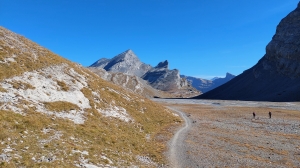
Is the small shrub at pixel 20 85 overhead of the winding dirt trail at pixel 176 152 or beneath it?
overhead

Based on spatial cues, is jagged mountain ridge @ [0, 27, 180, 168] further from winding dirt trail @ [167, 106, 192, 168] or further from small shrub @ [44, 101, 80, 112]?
winding dirt trail @ [167, 106, 192, 168]

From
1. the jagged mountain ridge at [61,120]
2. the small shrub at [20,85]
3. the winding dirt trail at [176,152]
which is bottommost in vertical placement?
the winding dirt trail at [176,152]

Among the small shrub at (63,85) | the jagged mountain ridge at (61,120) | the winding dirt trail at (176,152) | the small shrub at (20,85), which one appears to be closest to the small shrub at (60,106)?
the jagged mountain ridge at (61,120)

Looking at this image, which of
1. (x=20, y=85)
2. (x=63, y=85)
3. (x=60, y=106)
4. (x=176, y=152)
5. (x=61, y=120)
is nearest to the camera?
(x=61, y=120)

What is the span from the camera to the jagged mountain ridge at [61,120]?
713 inches

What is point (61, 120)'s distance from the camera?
2788cm

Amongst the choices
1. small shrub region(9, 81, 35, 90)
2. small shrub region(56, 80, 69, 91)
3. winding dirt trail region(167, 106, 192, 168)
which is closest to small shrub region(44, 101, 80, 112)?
small shrub region(9, 81, 35, 90)

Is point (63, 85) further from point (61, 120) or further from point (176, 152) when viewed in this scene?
point (176, 152)

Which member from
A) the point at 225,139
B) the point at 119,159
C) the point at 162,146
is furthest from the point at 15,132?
the point at 225,139

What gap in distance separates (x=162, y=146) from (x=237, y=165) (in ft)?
35.6

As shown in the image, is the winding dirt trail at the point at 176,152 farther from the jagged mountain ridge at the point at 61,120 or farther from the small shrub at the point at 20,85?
the small shrub at the point at 20,85

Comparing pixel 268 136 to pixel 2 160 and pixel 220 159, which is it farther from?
pixel 2 160

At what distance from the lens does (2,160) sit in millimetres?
14375

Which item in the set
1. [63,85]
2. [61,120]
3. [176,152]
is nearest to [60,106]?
[61,120]
